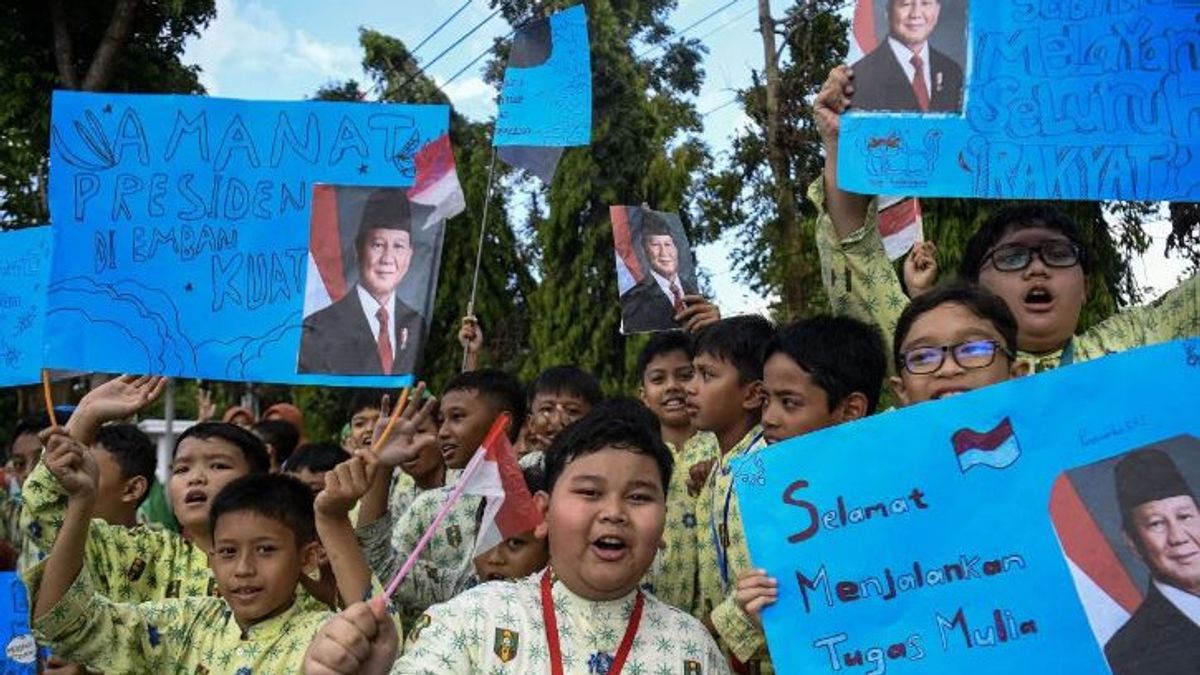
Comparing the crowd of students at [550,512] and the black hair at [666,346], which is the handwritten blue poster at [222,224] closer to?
the crowd of students at [550,512]

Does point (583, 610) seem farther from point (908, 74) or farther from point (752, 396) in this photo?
point (908, 74)

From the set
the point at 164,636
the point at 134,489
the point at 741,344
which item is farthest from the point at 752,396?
the point at 134,489

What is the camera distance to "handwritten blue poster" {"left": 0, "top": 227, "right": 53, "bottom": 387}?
14.6 ft

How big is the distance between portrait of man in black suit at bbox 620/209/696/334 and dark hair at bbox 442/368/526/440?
1.68 metres

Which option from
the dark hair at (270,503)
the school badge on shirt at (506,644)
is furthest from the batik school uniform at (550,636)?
the dark hair at (270,503)

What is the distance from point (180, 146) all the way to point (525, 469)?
1.47m

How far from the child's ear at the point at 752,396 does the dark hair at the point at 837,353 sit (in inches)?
21.0

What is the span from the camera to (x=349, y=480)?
118 inches

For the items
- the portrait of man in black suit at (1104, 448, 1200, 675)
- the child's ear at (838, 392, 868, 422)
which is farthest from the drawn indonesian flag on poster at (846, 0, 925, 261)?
the portrait of man in black suit at (1104, 448, 1200, 675)

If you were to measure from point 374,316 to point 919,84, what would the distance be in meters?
1.66

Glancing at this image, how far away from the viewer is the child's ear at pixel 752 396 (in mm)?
4066

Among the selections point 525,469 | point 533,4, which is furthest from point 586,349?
point 525,469

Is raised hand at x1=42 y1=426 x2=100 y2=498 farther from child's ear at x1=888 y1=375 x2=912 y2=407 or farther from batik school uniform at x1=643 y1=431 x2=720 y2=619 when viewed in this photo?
child's ear at x1=888 y1=375 x2=912 y2=407

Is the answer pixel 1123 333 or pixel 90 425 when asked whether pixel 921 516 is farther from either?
pixel 90 425
